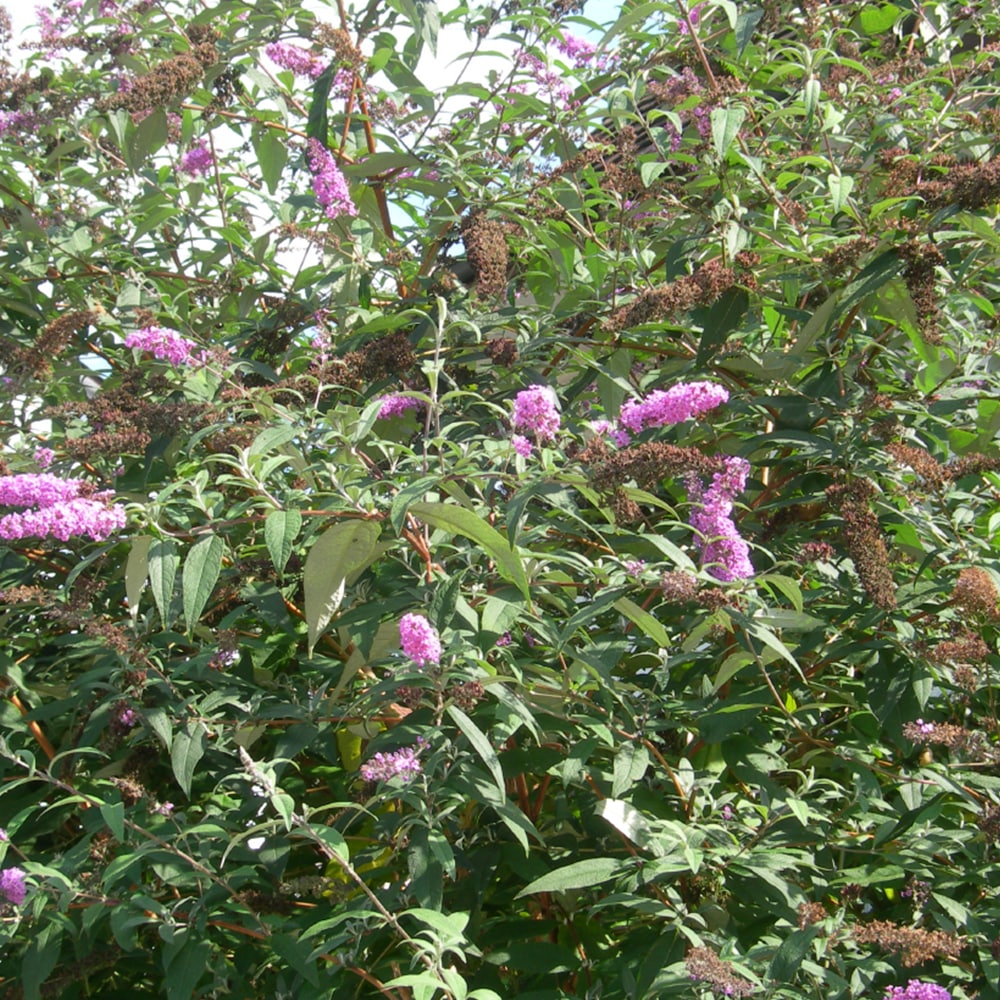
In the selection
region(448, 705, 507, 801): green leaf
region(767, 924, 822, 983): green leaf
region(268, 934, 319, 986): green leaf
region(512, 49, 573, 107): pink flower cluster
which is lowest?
region(268, 934, 319, 986): green leaf

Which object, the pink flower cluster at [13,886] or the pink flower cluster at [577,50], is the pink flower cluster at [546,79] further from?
the pink flower cluster at [13,886]

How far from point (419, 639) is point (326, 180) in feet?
4.72

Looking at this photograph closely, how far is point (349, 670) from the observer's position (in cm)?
244

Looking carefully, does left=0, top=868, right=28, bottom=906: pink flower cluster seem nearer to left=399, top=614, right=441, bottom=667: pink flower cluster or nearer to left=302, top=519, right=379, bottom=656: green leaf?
left=302, top=519, right=379, bottom=656: green leaf

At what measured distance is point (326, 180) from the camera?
116 inches

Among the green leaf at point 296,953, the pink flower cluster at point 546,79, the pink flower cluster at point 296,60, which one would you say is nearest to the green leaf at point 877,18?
the pink flower cluster at point 546,79

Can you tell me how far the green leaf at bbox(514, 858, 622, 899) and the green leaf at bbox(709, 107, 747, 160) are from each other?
1.50m

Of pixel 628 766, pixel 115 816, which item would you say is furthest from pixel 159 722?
pixel 628 766

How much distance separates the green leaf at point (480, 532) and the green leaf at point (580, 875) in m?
0.54

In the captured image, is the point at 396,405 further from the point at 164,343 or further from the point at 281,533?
the point at 281,533

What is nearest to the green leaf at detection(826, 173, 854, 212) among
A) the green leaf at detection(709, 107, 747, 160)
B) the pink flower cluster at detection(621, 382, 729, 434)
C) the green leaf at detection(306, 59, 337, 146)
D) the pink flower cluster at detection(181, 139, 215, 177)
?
the green leaf at detection(709, 107, 747, 160)

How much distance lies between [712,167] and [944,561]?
1092mm

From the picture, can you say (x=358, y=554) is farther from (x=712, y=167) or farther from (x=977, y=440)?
(x=977, y=440)

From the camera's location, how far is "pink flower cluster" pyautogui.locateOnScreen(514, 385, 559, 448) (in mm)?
2295
